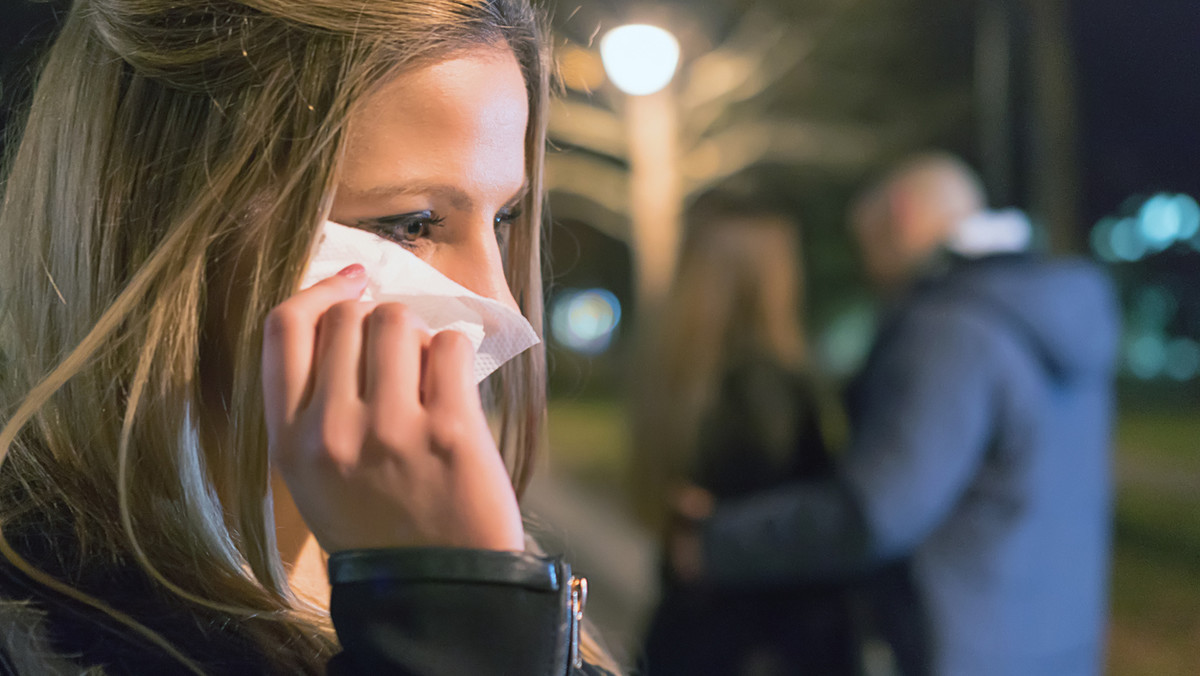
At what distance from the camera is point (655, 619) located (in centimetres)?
151

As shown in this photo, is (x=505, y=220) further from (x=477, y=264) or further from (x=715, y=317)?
(x=715, y=317)

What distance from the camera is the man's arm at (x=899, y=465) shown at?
1.36 meters

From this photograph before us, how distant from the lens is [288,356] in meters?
0.47

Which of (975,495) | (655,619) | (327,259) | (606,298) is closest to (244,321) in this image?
(327,259)

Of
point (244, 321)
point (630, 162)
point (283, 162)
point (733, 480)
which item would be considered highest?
point (630, 162)

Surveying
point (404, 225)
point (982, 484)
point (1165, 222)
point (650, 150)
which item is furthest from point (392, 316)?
point (650, 150)

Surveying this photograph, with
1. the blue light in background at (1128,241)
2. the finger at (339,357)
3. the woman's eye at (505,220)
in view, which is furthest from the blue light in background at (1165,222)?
the finger at (339,357)

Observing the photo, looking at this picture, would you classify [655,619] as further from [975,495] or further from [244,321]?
[244,321]

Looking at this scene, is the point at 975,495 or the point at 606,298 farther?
the point at 975,495

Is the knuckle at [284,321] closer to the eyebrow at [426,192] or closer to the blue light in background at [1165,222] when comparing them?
the eyebrow at [426,192]

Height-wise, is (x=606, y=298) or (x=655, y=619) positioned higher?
(x=606, y=298)

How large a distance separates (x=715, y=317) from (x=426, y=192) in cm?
116

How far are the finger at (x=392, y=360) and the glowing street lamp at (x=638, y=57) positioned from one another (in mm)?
885

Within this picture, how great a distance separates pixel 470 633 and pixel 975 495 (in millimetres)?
1173
